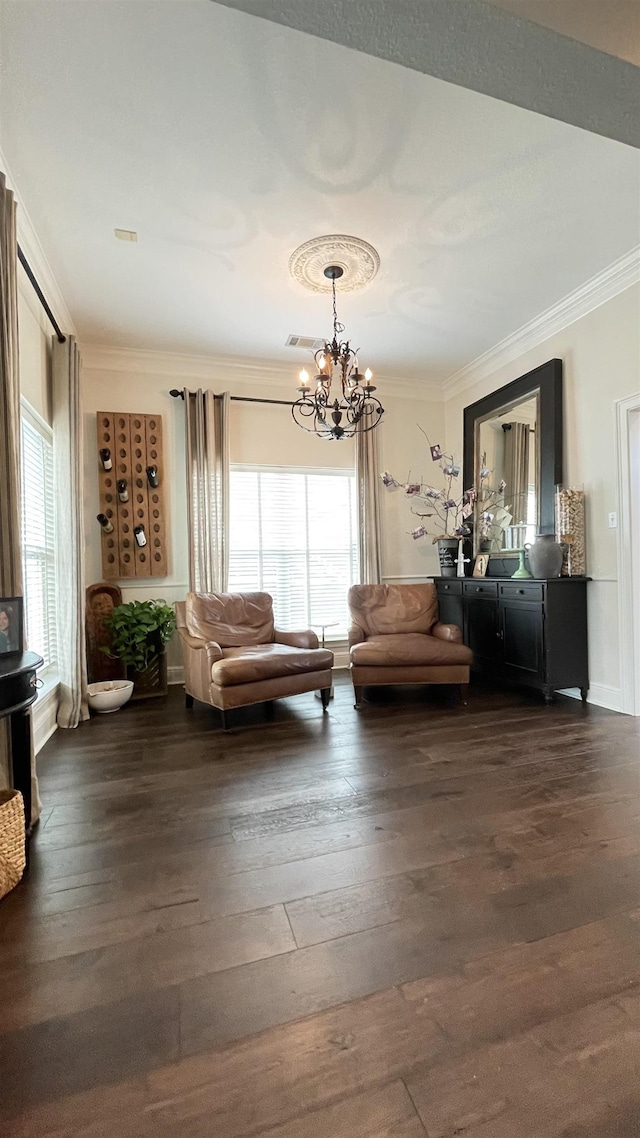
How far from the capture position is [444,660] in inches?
145

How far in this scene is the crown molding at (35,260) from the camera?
2.51 metres

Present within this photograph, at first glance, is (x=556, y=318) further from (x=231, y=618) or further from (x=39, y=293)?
(x=39, y=293)

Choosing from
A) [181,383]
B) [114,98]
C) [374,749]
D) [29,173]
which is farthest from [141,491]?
Answer: [374,749]

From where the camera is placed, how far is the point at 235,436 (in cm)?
480

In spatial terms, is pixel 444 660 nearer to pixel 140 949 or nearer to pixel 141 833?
pixel 141 833

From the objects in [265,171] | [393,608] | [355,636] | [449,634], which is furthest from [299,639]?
[265,171]

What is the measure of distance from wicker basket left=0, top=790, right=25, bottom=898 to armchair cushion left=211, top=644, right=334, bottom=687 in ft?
4.95

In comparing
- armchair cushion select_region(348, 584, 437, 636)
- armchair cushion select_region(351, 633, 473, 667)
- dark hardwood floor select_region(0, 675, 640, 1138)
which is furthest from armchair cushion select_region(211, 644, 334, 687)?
armchair cushion select_region(348, 584, 437, 636)

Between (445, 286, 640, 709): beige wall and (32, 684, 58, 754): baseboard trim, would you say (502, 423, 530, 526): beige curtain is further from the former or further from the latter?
(32, 684, 58, 754): baseboard trim

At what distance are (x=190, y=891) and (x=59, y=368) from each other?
3.56m

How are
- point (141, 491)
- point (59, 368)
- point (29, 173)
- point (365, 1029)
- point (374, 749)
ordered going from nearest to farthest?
1. point (365, 1029)
2. point (29, 173)
3. point (374, 749)
4. point (59, 368)
5. point (141, 491)

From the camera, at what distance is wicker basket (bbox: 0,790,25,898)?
5.25ft

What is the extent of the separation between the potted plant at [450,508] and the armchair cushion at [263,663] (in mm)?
2064

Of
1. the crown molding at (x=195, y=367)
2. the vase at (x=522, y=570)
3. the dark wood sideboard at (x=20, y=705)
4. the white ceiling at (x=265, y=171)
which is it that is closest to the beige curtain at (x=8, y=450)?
the dark wood sideboard at (x=20, y=705)
